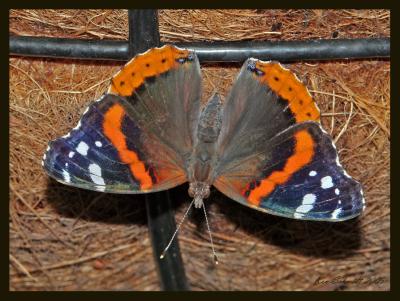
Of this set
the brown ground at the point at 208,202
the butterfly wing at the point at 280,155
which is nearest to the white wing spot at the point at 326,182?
the butterfly wing at the point at 280,155

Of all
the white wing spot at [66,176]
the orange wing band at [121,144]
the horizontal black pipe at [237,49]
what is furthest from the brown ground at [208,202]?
the white wing spot at [66,176]

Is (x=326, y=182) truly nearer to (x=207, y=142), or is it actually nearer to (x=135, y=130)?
(x=207, y=142)

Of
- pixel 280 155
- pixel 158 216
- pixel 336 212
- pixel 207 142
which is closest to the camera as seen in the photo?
pixel 336 212

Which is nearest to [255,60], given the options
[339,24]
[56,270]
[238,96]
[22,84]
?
[238,96]

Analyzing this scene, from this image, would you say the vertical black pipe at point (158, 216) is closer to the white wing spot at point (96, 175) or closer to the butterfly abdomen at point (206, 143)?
the butterfly abdomen at point (206, 143)

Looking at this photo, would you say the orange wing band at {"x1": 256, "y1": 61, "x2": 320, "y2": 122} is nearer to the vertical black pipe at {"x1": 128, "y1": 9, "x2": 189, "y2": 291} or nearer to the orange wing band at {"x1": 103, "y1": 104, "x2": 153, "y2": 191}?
the vertical black pipe at {"x1": 128, "y1": 9, "x2": 189, "y2": 291}

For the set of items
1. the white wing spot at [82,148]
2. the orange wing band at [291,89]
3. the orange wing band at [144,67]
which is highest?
the orange wing band at [144,67]

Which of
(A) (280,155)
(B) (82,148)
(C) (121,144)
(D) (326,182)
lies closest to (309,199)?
(D) (326,182)

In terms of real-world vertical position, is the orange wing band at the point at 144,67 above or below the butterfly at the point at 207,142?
above

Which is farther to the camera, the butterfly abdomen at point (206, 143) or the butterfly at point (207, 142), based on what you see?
the butterfly abdomen at point (206, 143)
